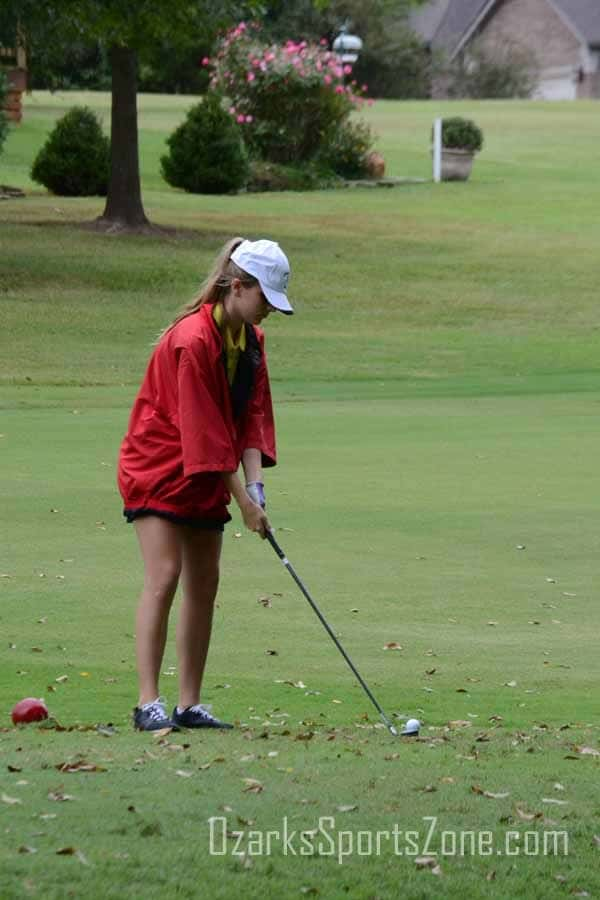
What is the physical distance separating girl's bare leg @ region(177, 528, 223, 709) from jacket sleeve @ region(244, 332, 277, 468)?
0.39 metres

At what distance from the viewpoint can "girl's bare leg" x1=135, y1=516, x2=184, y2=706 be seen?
22.7ft

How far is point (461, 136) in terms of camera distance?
48.0m

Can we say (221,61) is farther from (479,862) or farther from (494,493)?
(479,862)

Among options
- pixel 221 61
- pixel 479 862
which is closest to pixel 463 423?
pixel 479 862

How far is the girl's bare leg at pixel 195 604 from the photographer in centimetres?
702

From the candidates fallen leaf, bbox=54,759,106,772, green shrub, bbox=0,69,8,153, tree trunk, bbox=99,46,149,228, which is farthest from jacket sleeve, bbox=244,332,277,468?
green shrub, bbox=0,69,8,153


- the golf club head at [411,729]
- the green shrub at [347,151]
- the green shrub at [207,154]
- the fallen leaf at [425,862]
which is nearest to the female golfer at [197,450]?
the golf club head at [411,729]

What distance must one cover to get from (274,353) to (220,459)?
1875 centimetres

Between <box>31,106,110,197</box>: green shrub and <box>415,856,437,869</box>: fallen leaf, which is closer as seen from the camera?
<box>415,856,437,869</box>: fallen leaf

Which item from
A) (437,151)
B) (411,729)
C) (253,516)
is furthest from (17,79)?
(411,729)

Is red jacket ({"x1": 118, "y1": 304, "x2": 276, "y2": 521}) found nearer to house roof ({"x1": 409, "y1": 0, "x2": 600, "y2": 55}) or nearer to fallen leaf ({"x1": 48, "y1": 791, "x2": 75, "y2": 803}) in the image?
fallen leaf ({"x1": 48, "y1": 791, "x2": 75, "y2": 803})

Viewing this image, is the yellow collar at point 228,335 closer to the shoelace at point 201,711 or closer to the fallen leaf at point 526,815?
the shoelace at point 201,711

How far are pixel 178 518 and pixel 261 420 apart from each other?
0.55 meters

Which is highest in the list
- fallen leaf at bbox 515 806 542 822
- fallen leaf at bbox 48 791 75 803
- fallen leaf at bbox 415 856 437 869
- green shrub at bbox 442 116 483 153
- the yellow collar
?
green shrub at bbox 442 116 483 153
